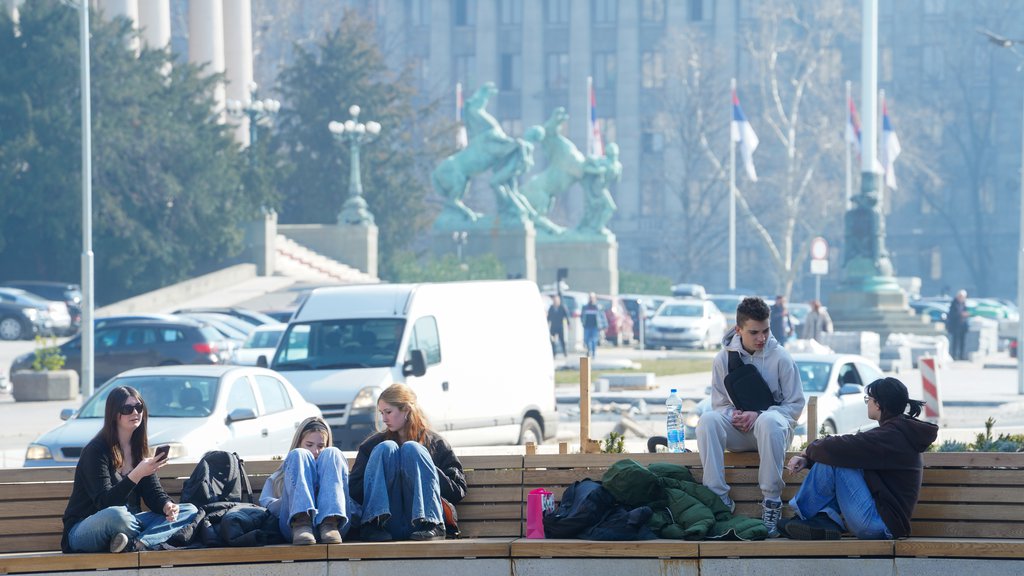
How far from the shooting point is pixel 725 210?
8662cm

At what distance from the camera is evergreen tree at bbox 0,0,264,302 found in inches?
1951

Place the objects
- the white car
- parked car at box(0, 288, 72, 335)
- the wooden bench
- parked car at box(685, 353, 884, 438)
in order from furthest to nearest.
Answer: parked car at box(0, 288, 72, 335) → the white car → parked car at box(685, 353, 884, 438) → the wooden bench

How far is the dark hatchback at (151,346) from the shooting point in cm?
3016

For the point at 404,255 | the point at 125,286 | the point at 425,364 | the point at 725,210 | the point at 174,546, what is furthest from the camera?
the point at 725,210

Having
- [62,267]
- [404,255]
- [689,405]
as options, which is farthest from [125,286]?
[689,405]

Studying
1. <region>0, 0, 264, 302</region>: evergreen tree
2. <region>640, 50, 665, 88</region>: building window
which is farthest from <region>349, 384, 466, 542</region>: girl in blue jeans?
<region>640, 50, 665, 88</region>: building window

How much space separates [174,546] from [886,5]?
310 feet

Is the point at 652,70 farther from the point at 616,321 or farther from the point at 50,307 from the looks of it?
the point at 50,307

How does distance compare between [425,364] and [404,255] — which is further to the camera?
[404,255]

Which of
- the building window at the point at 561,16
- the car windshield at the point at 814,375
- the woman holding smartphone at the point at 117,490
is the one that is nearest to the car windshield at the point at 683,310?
the car windshield at the point at 814,375

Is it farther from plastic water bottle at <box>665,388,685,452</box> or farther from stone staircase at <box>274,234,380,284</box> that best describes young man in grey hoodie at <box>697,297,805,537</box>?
stone staircase at <box>274,234,380,284</box>

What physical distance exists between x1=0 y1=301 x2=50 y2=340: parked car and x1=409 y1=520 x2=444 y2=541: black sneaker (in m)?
38.5

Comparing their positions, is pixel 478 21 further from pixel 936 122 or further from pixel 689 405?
pixel 689 405

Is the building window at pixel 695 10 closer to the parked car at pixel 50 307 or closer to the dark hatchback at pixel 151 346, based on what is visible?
the parked car at pixel 50 307
